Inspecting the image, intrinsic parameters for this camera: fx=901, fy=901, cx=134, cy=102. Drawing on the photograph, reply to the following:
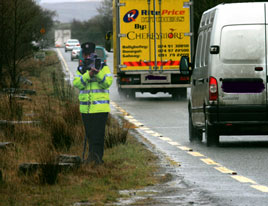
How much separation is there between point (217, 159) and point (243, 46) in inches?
82.7

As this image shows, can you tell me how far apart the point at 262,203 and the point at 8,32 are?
14.6 metres

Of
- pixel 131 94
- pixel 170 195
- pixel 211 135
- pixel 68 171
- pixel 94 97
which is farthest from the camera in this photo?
pixel 131 94

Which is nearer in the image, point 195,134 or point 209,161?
point 209,161

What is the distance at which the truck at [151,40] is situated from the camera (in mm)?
27500

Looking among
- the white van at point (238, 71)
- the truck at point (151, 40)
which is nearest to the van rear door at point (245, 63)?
the white van at point (238, 71)

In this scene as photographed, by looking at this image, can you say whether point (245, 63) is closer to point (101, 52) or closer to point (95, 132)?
point (95, 132)

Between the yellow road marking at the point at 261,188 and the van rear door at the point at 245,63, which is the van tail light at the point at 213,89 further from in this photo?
the yellow road marking at the point at 261,188

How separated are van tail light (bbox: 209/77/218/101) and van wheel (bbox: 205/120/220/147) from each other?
52 centimetres

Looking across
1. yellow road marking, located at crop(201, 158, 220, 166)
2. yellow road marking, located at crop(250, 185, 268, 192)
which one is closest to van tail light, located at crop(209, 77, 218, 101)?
yellow road marking, located at crop(201, 158, 220, 166)

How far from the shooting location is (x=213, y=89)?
A: 13992 millimetres

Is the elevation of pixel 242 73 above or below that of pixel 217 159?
above

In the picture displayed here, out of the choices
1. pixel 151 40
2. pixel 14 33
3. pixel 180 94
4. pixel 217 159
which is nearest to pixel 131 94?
pixel 180 94

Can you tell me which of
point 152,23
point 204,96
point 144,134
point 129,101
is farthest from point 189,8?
point 204,96

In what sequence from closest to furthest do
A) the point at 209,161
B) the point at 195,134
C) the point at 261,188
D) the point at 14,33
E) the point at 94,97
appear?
the point at 261,188
the point at 94,97
the point at 209,161
the point at 195,134
the point at 14,33
